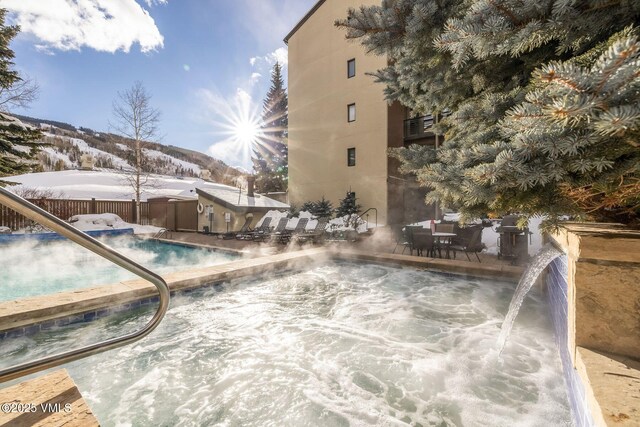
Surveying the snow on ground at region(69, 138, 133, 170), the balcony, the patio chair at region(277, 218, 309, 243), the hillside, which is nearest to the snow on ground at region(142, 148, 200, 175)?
the hillside

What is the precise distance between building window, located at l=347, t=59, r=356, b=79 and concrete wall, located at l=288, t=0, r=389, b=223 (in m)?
0.21

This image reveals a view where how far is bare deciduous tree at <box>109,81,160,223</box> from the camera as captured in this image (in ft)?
63.0

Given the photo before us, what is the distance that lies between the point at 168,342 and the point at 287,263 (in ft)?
12.0

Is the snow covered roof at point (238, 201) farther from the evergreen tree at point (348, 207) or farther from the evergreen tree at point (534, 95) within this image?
the evergreen tree at point (534, 95)

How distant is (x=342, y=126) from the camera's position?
648 inches

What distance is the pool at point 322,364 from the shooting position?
8.31 ft

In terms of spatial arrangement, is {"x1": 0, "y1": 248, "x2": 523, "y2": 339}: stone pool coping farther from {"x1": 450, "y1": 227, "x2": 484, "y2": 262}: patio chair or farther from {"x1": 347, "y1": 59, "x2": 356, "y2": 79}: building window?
{"x1": 347, "y1": 59, "x2": 356, "y2": 79}: building window

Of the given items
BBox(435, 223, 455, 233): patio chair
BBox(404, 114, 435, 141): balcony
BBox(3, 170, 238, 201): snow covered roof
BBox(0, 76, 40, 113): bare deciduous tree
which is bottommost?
BBox(435, 223, 455, 233): patio chair

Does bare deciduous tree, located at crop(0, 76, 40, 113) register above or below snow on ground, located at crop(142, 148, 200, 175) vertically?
below

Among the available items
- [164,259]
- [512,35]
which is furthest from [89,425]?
[164,259]

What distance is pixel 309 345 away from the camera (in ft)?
12.2

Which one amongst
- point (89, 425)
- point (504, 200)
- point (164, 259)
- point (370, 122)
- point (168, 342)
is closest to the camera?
point (89, 425)

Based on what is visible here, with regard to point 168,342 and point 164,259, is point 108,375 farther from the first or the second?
point 164,259

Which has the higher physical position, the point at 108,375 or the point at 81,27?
the point at 81,27
